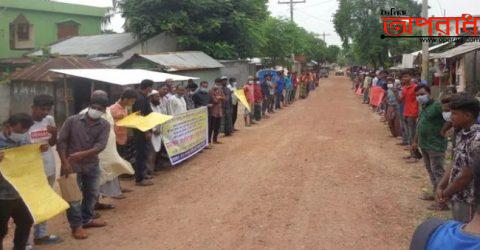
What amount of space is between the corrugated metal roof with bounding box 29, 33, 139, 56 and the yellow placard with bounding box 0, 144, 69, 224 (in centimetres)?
1960

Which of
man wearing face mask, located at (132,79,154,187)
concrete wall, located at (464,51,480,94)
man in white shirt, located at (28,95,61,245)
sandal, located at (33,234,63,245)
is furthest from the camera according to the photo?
concrete wall, located at (464,51,480,94)

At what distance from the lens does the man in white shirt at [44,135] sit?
5.55m

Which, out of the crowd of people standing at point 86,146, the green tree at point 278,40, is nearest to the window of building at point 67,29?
the green tree at point 278,40

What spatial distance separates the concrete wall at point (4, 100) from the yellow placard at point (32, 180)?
12.6m

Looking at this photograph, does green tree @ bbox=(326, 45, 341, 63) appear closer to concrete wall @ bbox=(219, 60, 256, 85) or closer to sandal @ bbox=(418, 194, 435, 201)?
concrete wall @ bbox=(219, 60, 256, 85)

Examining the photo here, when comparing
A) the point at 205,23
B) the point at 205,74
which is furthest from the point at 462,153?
the point at 205,23

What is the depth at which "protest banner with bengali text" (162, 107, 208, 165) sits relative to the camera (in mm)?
10289

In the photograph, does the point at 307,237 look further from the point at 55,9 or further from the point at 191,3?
the point at 55,9

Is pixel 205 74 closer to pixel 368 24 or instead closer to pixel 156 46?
pixel 156 46

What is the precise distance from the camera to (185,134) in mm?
11141

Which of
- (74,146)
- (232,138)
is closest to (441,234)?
(74,146)

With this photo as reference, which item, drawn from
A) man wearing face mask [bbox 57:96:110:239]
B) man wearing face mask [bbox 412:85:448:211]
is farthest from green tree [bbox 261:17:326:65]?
man wearing face mask [bbox 57:96:110:239]

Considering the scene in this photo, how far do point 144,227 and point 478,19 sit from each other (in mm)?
17966

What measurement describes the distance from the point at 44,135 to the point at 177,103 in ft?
17.3
